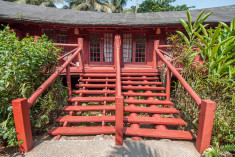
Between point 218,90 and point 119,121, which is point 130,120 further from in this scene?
point 218,90

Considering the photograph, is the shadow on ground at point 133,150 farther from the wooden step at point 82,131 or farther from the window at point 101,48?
the window at point 101,48

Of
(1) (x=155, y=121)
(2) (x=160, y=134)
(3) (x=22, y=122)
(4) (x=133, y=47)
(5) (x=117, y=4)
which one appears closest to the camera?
(3) (x=22, y=122)

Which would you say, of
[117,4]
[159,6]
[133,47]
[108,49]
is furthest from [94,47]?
[159,6]

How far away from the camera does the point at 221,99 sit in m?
2.55

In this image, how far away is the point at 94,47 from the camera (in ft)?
A: 24.4

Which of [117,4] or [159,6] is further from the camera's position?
[159,6]

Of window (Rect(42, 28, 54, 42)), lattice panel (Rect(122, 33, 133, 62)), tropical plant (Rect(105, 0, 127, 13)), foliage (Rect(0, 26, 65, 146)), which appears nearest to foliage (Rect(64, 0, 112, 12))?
tropical plant (Rect(105, 0, 127, 13))

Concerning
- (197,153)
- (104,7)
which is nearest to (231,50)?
(197,153)

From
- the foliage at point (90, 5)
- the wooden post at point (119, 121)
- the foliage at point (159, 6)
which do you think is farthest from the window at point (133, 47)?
the foliage at point (159, 6)

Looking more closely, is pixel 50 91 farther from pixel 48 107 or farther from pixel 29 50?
pixel 29 50

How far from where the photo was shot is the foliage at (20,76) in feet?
6.70

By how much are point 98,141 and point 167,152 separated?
3.93 feet

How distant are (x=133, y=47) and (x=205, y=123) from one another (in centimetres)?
601

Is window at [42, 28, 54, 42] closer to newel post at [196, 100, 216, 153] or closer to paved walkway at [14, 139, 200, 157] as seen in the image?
paved walkway at [14, 139, 200, 157]
